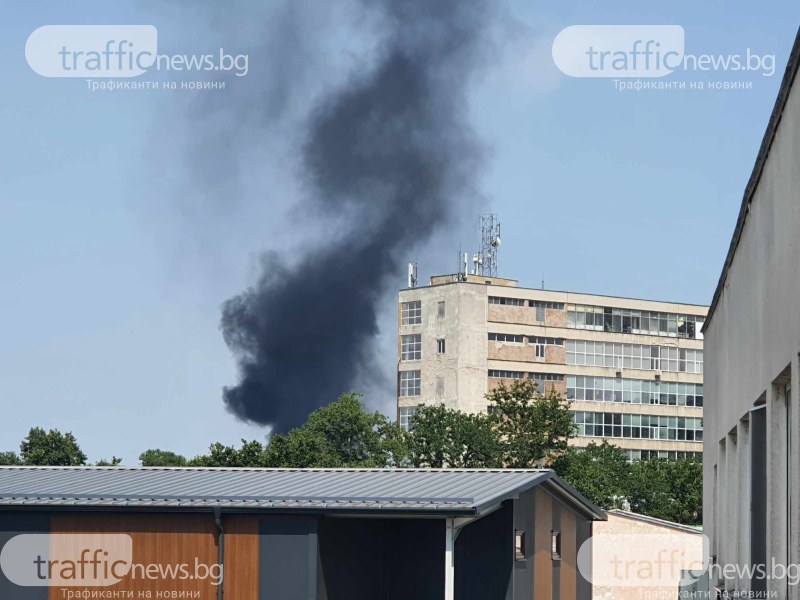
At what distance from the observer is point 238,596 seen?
25625 millimetres

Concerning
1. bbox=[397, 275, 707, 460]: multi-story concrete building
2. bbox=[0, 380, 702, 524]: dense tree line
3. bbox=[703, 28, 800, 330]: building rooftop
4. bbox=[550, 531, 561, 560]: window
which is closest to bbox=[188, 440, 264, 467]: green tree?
bbox=[0, 380, 702, 524]: dense tree line

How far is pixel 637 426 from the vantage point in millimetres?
119688

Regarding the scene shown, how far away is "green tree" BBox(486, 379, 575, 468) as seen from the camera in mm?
87000

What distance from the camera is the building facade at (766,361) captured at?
42.0 feet

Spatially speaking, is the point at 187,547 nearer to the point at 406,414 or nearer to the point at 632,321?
the point at 406,414

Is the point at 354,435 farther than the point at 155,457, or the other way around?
the point at 155,457

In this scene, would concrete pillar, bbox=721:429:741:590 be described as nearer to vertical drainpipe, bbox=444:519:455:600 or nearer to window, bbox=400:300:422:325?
vertical drainpipe, bbox=444:519:455:600

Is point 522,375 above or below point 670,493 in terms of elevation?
above

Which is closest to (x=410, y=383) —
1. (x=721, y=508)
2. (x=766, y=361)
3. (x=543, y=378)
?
(x=543, y=378)

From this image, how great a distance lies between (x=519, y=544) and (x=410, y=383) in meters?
87.1

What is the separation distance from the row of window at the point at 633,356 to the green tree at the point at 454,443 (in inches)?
1280

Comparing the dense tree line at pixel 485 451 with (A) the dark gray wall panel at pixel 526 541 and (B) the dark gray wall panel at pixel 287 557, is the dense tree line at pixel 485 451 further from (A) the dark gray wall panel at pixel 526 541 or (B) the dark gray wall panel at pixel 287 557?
(B) the dark gray wall panel at pixel 287 557

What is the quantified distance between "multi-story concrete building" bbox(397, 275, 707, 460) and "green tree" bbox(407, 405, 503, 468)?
26.1 m

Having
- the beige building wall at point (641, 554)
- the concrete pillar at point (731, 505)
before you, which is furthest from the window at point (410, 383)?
the concrete pillar at point (731, 505)
